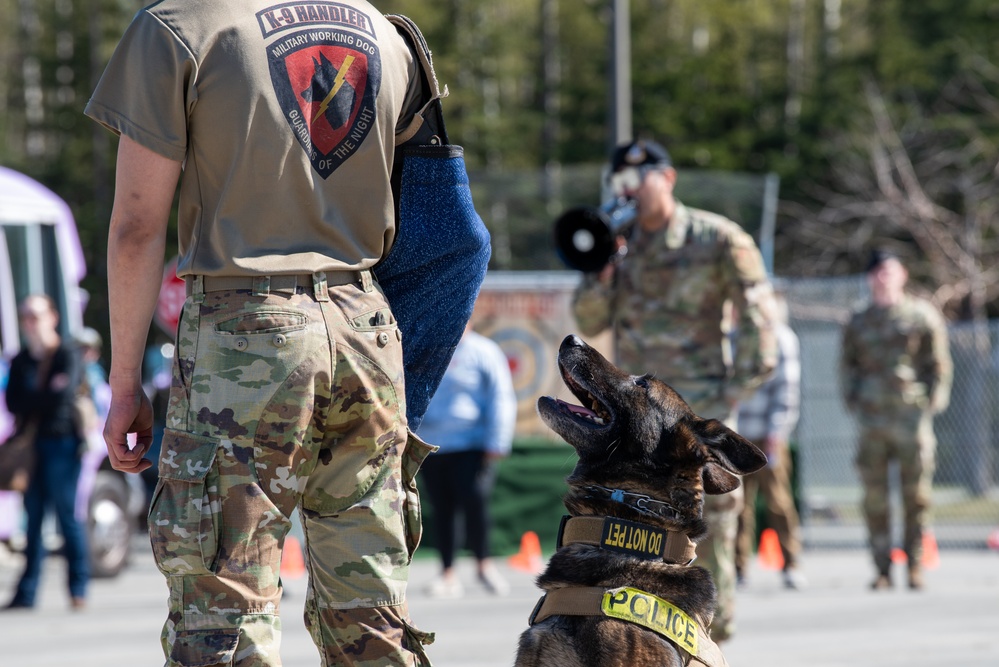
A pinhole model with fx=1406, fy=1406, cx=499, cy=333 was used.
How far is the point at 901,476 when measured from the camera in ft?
33.7

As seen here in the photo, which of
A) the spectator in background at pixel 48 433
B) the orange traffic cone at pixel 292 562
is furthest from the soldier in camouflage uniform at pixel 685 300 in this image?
the orange traffic cone at pixel 292 562

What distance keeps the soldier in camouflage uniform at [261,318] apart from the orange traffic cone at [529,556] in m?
8.51

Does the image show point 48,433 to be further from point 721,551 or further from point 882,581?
point 882,581

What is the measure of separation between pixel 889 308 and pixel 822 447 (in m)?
4.36

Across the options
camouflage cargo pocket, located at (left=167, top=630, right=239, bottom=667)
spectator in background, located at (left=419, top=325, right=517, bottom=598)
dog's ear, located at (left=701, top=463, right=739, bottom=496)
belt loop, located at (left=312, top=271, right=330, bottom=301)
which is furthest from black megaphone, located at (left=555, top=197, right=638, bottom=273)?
spectator in background, located at (left=419, top=325, right=517, bottom=598)

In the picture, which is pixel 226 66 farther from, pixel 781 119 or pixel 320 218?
pixel 781 119

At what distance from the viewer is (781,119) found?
119ft

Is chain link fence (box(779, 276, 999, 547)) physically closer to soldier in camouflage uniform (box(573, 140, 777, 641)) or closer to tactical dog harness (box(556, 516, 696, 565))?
soldier in camouflage uniform (box(573, 140, 777, 641))

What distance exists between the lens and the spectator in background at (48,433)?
9484 mm

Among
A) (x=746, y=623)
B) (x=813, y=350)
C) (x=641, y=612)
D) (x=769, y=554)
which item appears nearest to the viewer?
(x=641, y=612)

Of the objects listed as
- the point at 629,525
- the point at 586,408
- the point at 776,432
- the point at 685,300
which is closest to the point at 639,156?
the point at 685,300

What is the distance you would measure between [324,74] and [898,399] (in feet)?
25.3

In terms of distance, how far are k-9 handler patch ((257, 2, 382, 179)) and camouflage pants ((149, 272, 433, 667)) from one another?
1.10 ft

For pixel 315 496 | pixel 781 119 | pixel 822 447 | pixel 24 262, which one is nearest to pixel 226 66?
pixel 315 496
